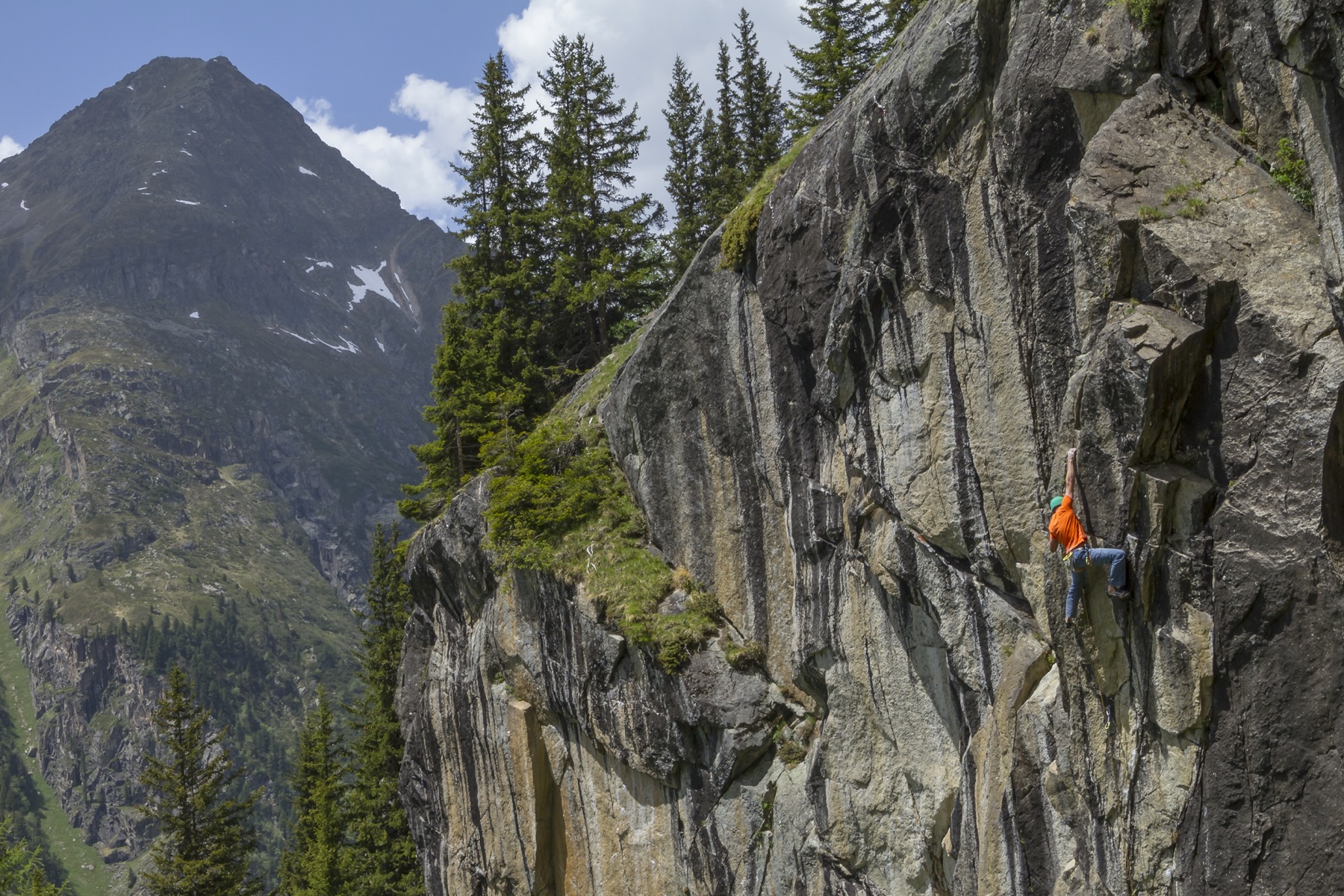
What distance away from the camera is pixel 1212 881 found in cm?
941

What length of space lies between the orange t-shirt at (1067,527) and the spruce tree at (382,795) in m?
28.3

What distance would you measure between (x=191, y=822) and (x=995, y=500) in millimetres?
31771

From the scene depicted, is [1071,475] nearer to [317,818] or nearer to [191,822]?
[191,822]

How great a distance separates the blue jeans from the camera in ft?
33.3

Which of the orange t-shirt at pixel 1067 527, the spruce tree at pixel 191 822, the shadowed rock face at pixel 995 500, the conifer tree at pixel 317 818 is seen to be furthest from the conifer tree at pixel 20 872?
the orange t-shirt at pixel 1067 527

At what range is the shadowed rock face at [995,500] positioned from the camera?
8.94 m

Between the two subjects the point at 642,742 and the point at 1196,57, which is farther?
the point at 642,742

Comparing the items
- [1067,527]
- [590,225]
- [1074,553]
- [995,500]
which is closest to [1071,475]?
[1067,527]

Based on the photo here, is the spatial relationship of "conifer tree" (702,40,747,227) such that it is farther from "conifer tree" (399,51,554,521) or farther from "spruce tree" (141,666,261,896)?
"spruce tree" (141,666,261,896)

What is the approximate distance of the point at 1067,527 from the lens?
10.5 m

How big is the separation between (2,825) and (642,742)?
77.7 feet

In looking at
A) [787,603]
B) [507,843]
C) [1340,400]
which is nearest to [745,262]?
[787,603]

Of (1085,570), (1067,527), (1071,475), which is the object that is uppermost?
(1071,475)

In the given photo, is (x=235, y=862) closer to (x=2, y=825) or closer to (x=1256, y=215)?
(x=2, y=825)
